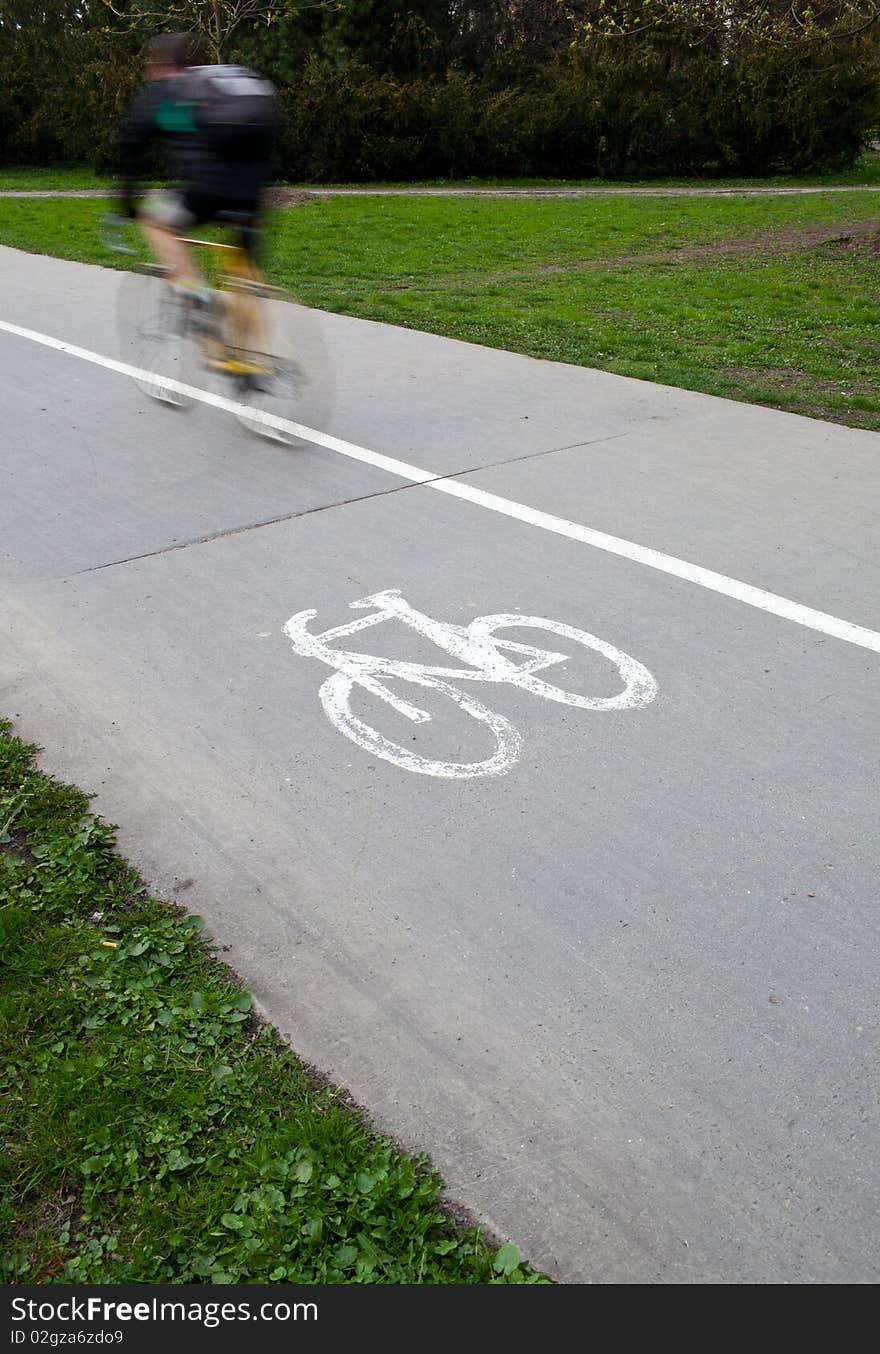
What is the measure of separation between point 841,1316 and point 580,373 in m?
7.29

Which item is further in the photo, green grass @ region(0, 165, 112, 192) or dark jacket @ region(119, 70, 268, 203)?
green grass @ region(0, 165, 112, 192)

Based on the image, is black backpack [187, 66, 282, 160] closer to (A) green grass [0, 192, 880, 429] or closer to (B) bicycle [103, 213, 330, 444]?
(B) bicycle [103, 213, 330, 444]

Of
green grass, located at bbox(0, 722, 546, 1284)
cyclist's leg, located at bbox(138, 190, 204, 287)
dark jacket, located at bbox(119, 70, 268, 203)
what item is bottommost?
green grass, located at bbox(0, 722, 546, 1284)

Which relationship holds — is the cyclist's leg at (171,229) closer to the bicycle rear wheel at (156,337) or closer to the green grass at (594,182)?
→ the bicycle rear wheel at (156,337)

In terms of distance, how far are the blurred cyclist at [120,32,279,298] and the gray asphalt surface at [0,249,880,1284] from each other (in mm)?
1389

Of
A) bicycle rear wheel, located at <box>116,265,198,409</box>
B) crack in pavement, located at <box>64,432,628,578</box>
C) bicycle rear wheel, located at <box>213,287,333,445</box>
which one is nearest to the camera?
crack in pavement, located at <box>64,432,628,578</box>

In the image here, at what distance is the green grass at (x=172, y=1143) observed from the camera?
2.30 m

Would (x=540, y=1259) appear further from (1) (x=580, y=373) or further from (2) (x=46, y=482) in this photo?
(1) (x=580, y=373)

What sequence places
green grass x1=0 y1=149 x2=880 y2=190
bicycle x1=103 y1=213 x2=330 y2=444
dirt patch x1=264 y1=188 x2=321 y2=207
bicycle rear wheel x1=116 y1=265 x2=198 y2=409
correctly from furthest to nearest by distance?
green grass x1=0 y1=149 x2=880 y2=190
dirt patch x1=264 y1=188 x2=321 y2=207
bicycle rear wheel x1=116 y1=265 x2=198 y2=409
bicycle x1=103 y1=213 x2=330 y2=444

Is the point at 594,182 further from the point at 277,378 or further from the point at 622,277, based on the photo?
the point at 277,378

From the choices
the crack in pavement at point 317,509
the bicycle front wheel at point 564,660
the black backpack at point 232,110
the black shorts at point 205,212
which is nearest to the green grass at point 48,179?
the black shorts at point 205,212

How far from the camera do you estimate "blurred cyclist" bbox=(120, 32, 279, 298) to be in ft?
21.0

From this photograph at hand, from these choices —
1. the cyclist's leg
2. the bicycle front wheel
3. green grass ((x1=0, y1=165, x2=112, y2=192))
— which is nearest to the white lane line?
the bicycle front wheel

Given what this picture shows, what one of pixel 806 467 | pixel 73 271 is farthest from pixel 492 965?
pixel 73 271
